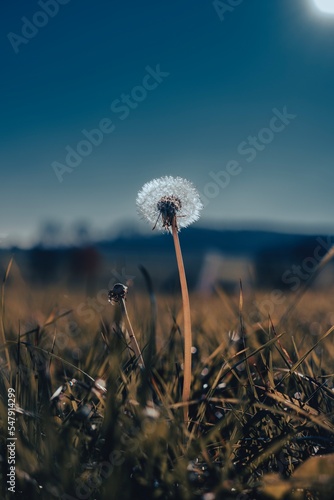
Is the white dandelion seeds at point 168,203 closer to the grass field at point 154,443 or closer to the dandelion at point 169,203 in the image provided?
the dandelion at point 169,203

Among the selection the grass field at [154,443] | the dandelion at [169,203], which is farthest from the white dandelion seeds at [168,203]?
the grass field at [154,443]

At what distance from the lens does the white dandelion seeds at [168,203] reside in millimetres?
1529

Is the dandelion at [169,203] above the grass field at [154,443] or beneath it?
above

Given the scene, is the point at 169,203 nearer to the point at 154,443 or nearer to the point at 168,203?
the point at 168,203

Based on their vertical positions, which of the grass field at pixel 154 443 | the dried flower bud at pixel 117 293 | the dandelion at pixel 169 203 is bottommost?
the grass field at pixel 154 443

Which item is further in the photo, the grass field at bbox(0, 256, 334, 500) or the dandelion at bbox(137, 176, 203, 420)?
the dandelion at bbox(137, 176, 203, 420)

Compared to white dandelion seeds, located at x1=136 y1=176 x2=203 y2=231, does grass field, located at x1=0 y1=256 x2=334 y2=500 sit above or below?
below

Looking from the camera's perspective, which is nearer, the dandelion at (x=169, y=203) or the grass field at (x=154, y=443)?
the grass field at (x=154, y=443)

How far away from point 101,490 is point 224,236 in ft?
356

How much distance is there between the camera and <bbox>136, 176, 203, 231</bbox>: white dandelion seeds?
1529 millimetres

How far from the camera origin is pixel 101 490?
1.04 metres

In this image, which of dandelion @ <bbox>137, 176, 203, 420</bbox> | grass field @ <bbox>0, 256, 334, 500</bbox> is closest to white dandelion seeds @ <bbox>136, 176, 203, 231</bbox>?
dandelion @ <bbox>137, 176, 203, 420</bbox>

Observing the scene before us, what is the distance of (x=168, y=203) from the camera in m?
1.52

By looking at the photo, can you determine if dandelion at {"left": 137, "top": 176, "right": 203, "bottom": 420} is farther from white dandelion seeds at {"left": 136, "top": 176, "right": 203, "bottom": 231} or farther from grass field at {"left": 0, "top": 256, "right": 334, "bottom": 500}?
grass field at {"left": 0, "top": 256, "right": 334, "bottom": 500}
